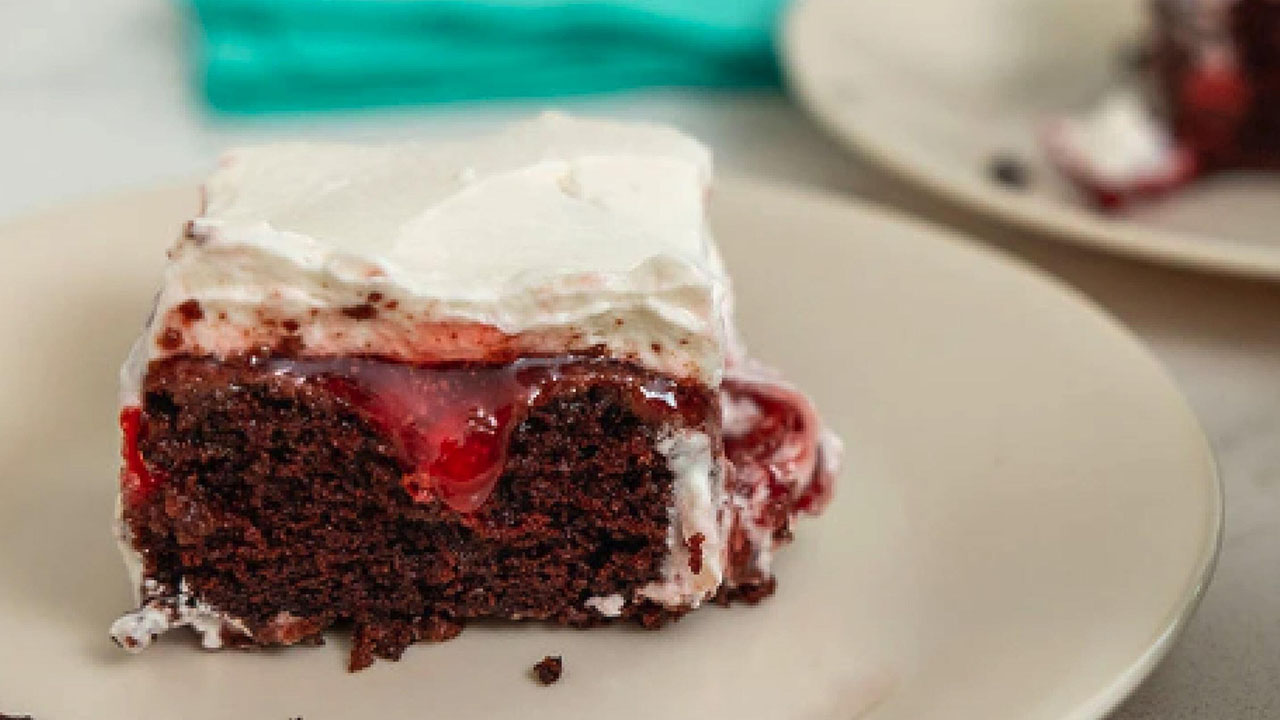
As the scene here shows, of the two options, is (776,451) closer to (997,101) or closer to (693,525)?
(693,525)

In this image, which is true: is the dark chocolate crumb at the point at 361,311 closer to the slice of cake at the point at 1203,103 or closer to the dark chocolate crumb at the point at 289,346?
the dark chocolate crumb at the point at 289,346

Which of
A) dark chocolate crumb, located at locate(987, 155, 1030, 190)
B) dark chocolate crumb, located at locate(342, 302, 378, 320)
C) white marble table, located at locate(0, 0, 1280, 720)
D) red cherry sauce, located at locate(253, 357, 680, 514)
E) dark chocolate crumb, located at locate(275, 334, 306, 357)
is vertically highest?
dark chocolate crumb, located at locate(342, 302, 378, 320)

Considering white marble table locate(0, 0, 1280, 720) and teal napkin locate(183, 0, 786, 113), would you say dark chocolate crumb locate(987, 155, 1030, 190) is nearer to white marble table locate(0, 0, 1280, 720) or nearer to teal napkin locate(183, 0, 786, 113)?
white marble table locate(0, 0, 1280, 720)

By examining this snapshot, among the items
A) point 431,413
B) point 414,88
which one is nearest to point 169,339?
point 431,413

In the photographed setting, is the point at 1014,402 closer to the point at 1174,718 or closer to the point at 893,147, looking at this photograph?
the point at 1174,718

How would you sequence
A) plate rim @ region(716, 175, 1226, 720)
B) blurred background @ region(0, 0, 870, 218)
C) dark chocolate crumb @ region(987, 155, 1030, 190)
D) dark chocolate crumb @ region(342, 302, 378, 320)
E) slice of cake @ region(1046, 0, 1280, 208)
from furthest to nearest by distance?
blurred background @ region(0, 0, 870, 218) → slice of cake @ region(1046, 0, 1280, 208) → dark chocolate crumb @ region(987, 155, 1030, 190) → dark chocolate crumb @ region(342, 302, 378, 320) → plate rim @ region(716, 175, 1226, 720)

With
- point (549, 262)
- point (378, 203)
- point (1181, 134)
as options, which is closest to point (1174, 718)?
point (549, 262)

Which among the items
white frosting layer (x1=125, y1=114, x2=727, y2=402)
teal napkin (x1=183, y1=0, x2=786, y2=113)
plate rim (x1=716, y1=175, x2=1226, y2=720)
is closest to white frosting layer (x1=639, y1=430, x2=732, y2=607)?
white frosting layer (x1=125, y1=114, x2=727, y2=402)

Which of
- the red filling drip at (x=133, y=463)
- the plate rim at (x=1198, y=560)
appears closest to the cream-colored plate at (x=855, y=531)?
the plate rim at (x=1198, y=560)
